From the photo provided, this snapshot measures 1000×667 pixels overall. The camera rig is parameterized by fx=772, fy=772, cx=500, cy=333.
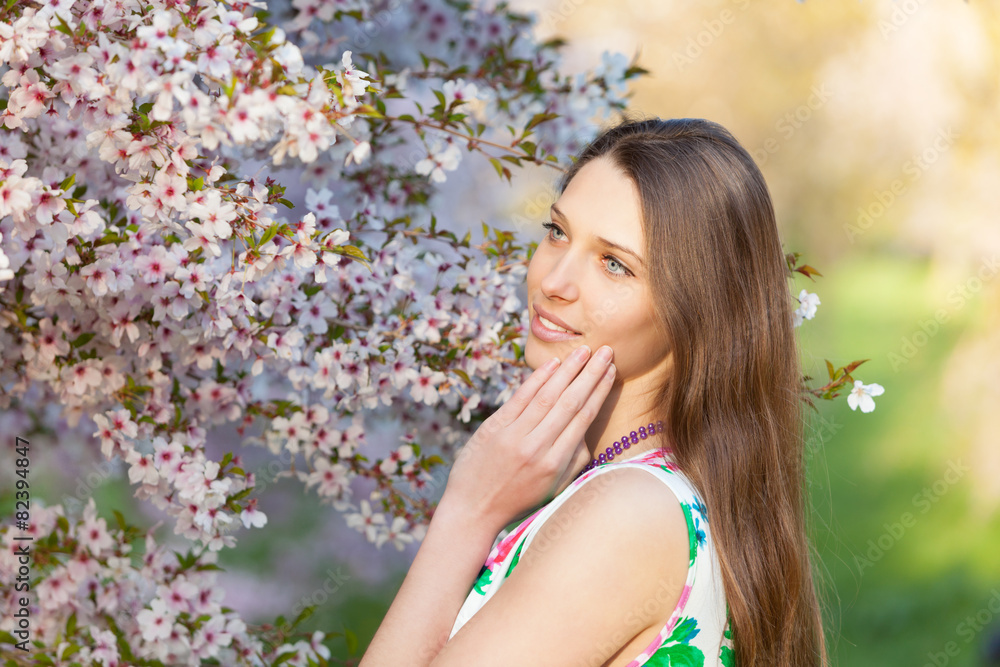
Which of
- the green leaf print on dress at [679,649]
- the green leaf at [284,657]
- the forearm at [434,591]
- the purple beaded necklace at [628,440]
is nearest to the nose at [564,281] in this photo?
the purple beaded necklace at [628,440]

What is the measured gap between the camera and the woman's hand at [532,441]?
3.86 ft

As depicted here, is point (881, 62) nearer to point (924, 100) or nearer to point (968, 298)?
point (924, 100)

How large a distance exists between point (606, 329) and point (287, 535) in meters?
2.60

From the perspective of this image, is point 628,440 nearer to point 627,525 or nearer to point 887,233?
point 627,525

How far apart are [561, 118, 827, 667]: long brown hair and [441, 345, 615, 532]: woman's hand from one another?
0.48 feet

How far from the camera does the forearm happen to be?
44.2 inches

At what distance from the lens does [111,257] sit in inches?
51.8

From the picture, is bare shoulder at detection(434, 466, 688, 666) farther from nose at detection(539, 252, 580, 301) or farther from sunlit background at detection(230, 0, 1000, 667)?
sunlit background at detection(230, 0, 1000, 667)

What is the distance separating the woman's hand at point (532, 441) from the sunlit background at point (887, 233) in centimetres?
283

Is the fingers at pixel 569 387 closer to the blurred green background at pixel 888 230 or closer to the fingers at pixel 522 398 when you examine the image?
the fingers at pixel 522 398

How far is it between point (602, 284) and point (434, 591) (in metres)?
0.53

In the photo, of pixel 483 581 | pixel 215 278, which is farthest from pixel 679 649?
pixel 215 278

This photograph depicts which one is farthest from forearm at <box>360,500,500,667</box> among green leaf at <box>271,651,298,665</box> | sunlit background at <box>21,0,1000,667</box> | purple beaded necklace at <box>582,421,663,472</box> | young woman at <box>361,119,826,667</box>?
sunlit background at <box>21,0,1000,667</box>

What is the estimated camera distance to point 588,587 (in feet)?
3.10
